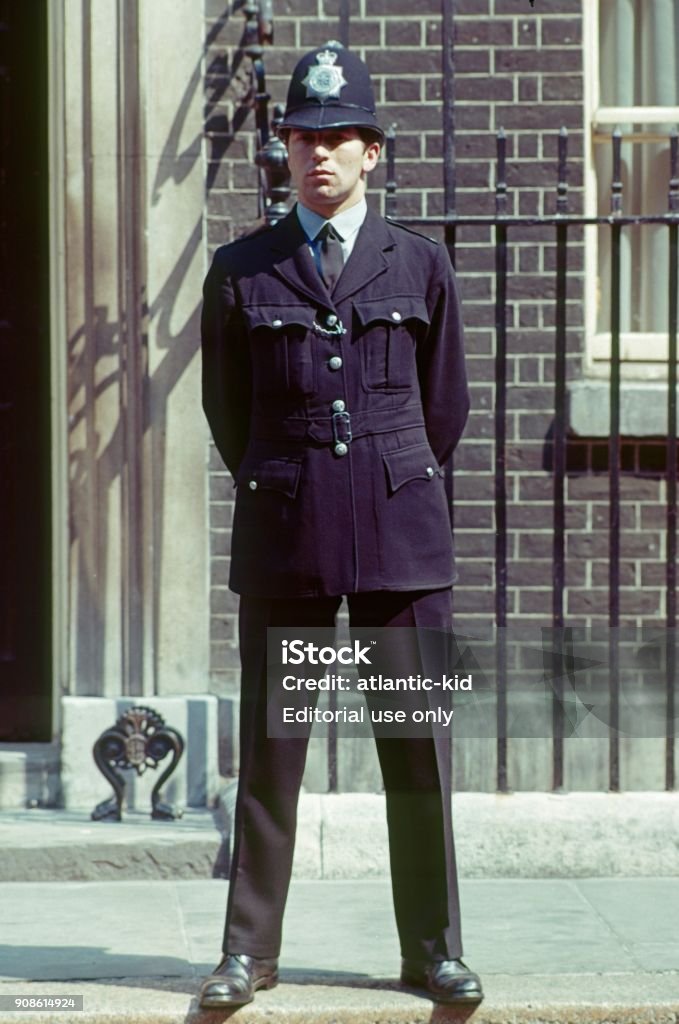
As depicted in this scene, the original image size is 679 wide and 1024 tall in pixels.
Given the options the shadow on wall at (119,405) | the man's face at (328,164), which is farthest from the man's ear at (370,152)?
the shadow on wall at (119,405)

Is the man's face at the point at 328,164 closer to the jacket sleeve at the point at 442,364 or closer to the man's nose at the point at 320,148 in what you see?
the man's nose at the point at 320,148

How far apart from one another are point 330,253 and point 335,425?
0.41 metres

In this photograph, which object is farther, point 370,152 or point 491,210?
point 491,210

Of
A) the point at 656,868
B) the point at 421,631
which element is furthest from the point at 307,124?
the point at 656,868

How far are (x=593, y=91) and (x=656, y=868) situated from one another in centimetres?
275

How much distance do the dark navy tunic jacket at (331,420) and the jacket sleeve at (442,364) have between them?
0.04 meters

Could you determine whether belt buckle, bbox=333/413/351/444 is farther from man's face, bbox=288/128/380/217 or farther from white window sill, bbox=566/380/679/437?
white window sill, bbox=566/380/679/437

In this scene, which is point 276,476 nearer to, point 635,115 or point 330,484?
point 330,484

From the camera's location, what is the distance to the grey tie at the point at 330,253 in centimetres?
434

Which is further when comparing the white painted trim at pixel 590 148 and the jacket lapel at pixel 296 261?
the white painted trim at pixel 590 148

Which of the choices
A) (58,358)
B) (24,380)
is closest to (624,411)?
(58,358)

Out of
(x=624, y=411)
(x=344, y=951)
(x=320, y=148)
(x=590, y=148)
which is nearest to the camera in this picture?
(x=320, y=148)

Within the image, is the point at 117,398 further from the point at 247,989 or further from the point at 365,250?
the point at 247,989

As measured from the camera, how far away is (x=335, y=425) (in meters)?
4.28
